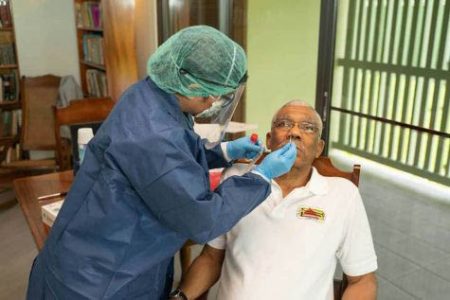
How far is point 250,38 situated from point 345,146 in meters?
1.16

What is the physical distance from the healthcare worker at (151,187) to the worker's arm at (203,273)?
213 millimetres

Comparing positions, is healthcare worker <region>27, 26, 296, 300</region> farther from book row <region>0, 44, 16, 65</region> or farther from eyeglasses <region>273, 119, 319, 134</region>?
book row <region>0, 44, 16, 65</region>

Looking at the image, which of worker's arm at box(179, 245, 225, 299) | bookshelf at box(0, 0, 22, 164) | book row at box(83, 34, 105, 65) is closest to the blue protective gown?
worker's arm at box(179, 245, 225, 299)

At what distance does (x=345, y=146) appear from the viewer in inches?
101

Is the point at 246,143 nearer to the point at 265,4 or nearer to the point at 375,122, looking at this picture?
the point at 375,122

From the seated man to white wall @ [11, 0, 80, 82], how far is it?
361cm

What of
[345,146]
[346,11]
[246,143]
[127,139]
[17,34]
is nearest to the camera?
[127,139]

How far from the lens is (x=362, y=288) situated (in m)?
1.33

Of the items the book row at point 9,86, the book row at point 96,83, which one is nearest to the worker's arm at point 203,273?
the book row at point 96,83

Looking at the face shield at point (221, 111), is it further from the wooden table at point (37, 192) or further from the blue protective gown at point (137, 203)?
the wooden table at point (37, 192)

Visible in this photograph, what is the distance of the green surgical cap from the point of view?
112cm

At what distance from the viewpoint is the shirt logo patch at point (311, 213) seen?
1355mm

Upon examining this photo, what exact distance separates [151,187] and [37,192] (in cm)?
108

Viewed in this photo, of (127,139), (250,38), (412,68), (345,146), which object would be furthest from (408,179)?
(127,139)
